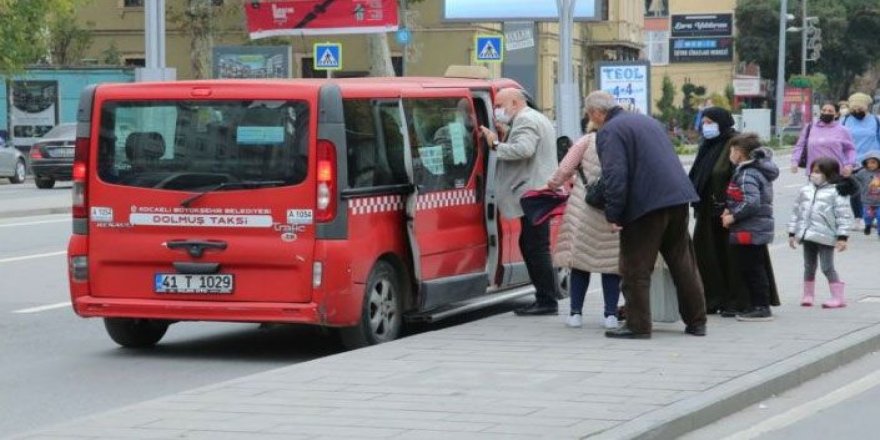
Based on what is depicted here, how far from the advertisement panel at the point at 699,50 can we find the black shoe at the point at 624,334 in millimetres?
80893

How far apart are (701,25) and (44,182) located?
5701cm

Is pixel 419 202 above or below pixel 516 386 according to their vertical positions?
above

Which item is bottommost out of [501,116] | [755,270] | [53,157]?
[53,157]

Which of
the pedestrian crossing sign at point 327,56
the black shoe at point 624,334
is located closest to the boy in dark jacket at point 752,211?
the black shoe at point 624,334

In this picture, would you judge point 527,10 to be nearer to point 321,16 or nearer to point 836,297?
point 321,16

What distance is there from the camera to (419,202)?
40.0 ft

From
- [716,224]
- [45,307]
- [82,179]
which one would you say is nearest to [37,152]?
[45,307]

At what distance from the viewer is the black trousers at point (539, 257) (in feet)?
42.9

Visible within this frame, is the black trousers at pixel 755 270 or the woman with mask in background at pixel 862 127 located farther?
the woman with mask in background at pixel 862 127

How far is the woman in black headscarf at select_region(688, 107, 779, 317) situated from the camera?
510 inches

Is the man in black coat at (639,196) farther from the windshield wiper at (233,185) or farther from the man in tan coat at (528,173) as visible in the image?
the windshield wiper at (233,185)

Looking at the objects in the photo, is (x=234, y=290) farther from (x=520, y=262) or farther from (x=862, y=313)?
(x=862, y=313)

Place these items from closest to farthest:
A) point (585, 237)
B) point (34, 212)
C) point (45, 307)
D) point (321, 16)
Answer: point (585, 237)
point (45, 307)
point (34, 212)
point (321, 16)

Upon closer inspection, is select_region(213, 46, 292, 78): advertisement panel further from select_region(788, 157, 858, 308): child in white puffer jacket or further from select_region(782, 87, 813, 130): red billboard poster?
select_region(782, 87, 813, 130): red billboard poster
